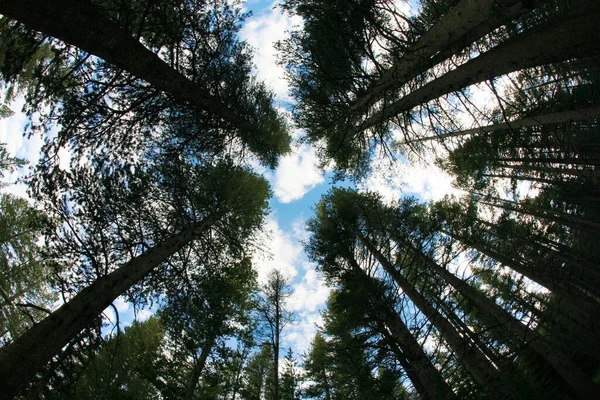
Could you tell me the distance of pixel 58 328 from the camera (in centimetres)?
312

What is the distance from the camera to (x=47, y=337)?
118 inches

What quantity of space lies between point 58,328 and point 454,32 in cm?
643

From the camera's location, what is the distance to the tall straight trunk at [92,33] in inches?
100

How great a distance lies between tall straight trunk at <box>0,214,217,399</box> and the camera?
8.79 ft

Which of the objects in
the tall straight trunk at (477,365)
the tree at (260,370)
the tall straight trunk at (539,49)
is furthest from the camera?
the tree at (260,370)

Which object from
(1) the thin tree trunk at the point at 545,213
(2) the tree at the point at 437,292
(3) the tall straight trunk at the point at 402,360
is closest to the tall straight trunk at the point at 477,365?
(2) the tree at the point at 437,292

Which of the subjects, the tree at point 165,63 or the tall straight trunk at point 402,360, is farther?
the tall straight trunk at point 402,360

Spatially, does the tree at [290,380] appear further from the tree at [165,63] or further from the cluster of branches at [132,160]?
the tree at [165,63]

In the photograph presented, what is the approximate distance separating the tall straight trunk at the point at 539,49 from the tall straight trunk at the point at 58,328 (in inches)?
236

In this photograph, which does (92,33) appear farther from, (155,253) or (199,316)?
(199,316)

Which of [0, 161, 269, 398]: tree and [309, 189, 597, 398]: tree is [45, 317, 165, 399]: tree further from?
[309, 189, 597, 398]: tree

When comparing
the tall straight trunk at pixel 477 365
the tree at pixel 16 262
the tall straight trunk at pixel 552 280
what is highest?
the tree at pixel 16 262

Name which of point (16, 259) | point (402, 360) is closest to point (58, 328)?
point (402, 360)

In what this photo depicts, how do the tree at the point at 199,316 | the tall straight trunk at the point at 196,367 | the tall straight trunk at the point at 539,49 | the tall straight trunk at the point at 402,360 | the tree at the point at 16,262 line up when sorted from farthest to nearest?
1. the tree at the point at 16,262
2. the tall straight trunk at the point at 196,367
3. the tree at the point at 199,316
4. the tall straight trunk at the point at 402,360
5. the tall straight trunk at the point at 539,49
